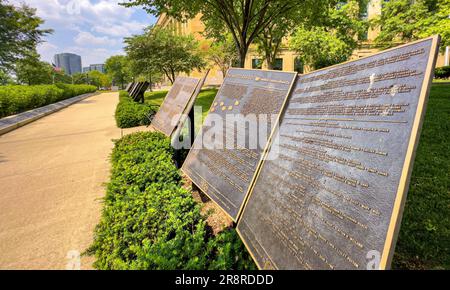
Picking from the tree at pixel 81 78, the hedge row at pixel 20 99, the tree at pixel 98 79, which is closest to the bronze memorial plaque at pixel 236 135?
the hedge row at pixel 20 99

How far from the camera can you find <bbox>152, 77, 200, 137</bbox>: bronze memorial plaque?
440 cm

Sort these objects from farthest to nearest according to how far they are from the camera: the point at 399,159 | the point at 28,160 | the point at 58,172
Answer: the point at 28,160 < the point at 58,172 < the point at 399,159

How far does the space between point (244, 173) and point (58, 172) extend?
4.71 metres

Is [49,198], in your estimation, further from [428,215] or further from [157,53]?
[157,53]

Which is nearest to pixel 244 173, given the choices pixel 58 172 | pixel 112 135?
pixel 58 172

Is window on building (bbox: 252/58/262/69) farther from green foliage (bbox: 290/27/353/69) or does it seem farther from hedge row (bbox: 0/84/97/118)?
hedge row (bbox: 0/84/97/118)

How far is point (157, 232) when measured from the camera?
2283 mm

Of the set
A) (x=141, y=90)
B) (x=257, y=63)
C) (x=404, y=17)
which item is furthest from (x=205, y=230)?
(x=257, y=63)

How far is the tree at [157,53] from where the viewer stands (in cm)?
2391

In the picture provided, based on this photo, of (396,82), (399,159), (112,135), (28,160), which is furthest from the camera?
(112,135)

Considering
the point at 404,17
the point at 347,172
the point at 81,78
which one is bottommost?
the point at 347,172

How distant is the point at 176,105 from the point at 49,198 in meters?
2.69

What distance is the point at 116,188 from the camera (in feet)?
10.6
